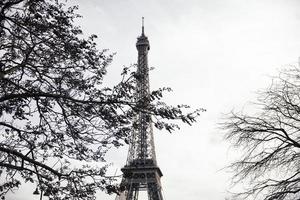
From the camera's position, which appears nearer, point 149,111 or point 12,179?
point 149,111

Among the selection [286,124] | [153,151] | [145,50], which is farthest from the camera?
[145,50]

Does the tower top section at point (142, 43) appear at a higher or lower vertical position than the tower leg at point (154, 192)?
higher

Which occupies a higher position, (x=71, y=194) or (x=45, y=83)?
(x=45, y=83)

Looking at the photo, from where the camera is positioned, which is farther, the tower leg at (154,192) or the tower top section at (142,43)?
the tower top section at (142,43)

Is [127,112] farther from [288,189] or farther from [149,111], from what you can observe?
[288,189]

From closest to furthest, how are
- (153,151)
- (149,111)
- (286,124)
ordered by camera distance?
(149,111), (286,124), (153,151)

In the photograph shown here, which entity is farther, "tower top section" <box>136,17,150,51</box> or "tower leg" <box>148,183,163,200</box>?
"tower top section" <box>136,17,150,51</box>

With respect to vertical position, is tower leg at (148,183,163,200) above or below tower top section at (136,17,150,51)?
below

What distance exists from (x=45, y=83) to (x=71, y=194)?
9.24 ft

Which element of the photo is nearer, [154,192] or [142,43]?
[154,192]

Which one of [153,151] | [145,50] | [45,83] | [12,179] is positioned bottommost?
[12,179]

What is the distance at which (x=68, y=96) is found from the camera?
7.68 meters

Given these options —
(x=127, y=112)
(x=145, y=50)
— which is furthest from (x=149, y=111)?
(x=145, y=50)

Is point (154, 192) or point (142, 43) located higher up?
point (142, 43)
